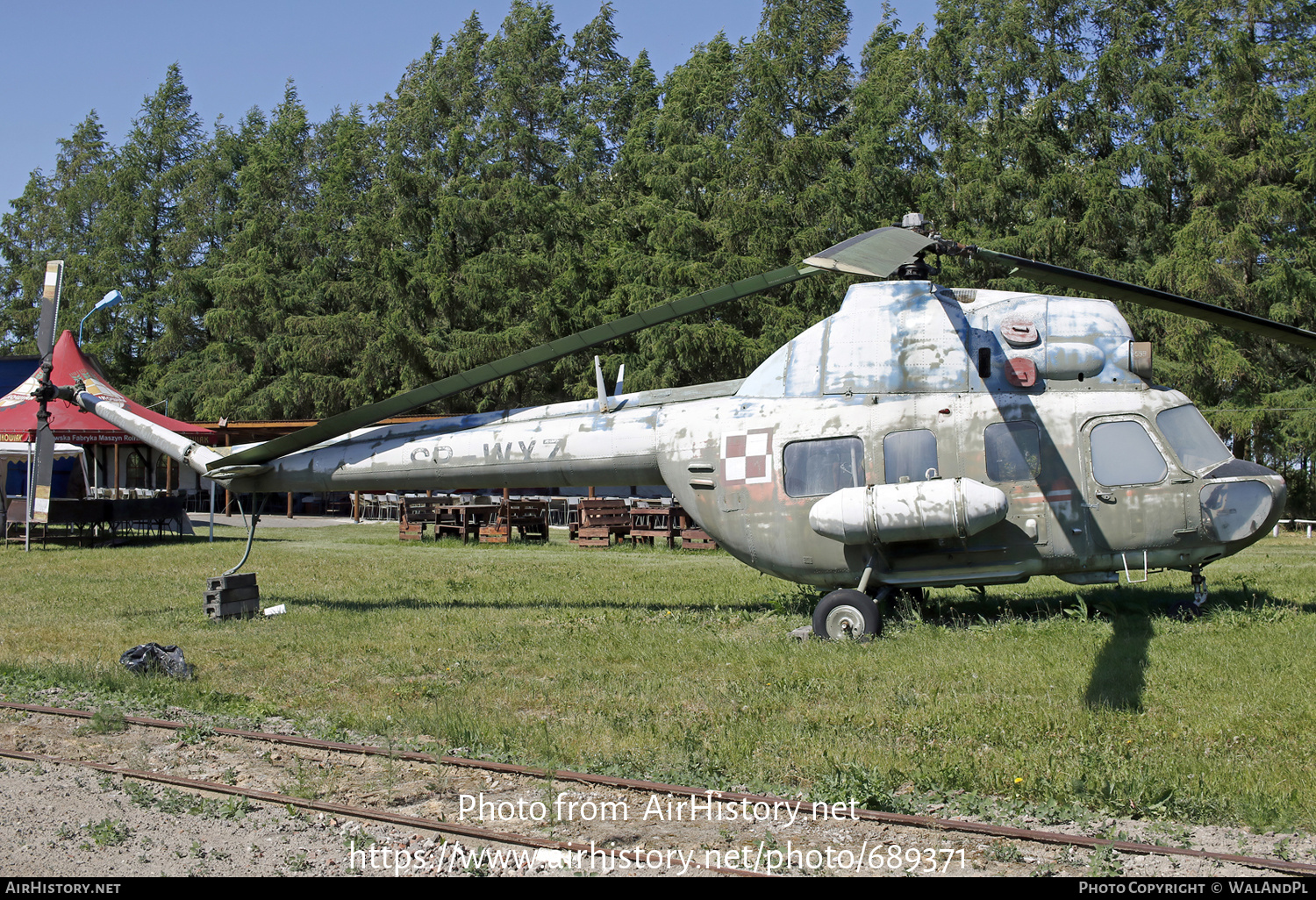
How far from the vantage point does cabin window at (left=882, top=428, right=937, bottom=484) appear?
10195 mm

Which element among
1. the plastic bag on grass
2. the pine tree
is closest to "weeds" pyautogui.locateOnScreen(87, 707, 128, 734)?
the plastic bag on grass

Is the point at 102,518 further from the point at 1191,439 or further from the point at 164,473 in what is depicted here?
the point at 1191,439

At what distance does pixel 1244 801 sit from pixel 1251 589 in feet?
28.0

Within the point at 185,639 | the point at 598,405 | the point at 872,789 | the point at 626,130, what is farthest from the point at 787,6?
the point at 872,789

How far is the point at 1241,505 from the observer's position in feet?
32.1

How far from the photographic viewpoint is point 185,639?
1108 centimetres

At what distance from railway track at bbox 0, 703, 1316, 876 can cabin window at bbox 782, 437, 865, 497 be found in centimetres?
501

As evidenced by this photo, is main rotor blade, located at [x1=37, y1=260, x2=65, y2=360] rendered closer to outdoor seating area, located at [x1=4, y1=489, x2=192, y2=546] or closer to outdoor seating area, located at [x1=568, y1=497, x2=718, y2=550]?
outdoor seating area, located at [x1=4, y1=489, x2=192, y2=546]

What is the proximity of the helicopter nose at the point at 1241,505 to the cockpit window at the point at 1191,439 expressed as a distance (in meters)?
0.22

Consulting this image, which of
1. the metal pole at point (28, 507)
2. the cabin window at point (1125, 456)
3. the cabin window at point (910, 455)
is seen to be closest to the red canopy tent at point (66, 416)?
the metal pole at point (28, 507)

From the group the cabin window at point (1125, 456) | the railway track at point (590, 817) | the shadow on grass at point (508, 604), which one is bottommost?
the railway track at point (590, 817)

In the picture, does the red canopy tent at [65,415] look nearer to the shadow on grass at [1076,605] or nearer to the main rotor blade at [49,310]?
the main rotor blade at [49,310]

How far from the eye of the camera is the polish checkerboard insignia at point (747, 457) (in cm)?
1063

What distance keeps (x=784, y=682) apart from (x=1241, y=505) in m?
5.04
